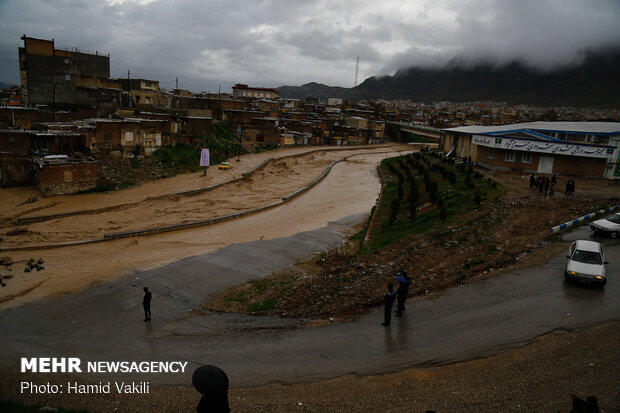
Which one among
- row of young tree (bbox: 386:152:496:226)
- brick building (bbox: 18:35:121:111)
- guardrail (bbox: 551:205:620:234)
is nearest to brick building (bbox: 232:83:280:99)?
brick building (bbox: 18:35:121:111)

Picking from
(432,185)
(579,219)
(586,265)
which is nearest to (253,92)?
(432,185)

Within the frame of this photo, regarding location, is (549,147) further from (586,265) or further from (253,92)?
(253,92)

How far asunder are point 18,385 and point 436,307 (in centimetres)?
954

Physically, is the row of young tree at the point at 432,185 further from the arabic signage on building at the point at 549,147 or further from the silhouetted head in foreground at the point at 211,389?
the silhouetted head in foreground at the point at 211,389

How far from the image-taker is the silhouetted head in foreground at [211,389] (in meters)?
3.88

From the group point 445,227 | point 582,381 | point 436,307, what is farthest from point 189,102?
point 582,381

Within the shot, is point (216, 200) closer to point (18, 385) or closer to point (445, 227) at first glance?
point (445, 227)

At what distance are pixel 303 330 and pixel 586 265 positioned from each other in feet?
26.9

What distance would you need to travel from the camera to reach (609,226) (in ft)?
49.2

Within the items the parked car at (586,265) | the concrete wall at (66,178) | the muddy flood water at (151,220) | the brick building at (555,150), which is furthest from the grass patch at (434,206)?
the concrete wall at (66,178)

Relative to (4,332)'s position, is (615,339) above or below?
above

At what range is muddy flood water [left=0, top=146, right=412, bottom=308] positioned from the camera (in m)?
15.6

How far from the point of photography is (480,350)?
8.57 m

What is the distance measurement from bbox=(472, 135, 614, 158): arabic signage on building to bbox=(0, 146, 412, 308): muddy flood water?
399 inches
